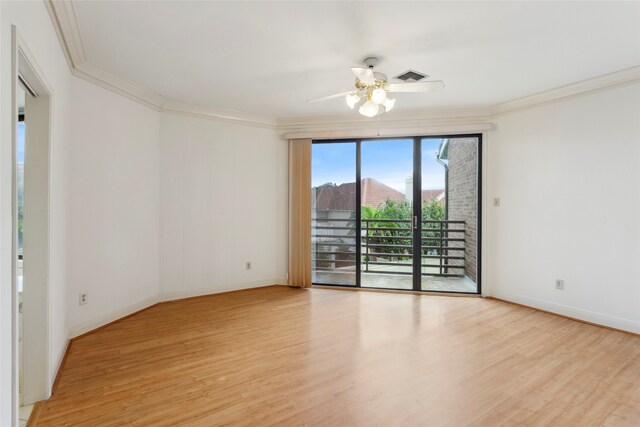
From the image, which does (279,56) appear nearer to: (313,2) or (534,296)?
(313,2)

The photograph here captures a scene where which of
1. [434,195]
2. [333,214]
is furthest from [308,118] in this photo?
[434,195]

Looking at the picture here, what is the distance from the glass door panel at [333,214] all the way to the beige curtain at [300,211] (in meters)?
0.16

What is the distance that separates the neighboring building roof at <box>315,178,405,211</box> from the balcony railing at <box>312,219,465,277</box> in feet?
0.78

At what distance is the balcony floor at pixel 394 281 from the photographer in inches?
177

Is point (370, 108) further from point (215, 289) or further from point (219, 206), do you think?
point (215, 289)

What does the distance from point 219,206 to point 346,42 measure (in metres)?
2.76

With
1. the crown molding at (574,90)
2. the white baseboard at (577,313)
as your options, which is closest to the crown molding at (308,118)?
the crown molding at (574,90)

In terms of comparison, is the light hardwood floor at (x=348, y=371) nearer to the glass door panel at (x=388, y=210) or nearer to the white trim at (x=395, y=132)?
the glass door panel at (x=388, y=210)

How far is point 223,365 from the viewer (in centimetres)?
233

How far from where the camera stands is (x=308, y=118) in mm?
4484

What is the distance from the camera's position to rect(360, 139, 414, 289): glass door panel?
4.49 meters

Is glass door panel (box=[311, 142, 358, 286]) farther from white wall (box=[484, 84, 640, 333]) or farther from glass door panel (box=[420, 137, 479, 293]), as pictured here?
white wall (box=[484, 84, 640, 333])

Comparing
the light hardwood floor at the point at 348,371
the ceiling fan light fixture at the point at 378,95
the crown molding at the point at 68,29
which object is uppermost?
the crown molding at the point at 68,29

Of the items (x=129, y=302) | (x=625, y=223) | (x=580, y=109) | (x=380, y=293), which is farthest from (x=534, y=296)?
(x=129, y=302)
